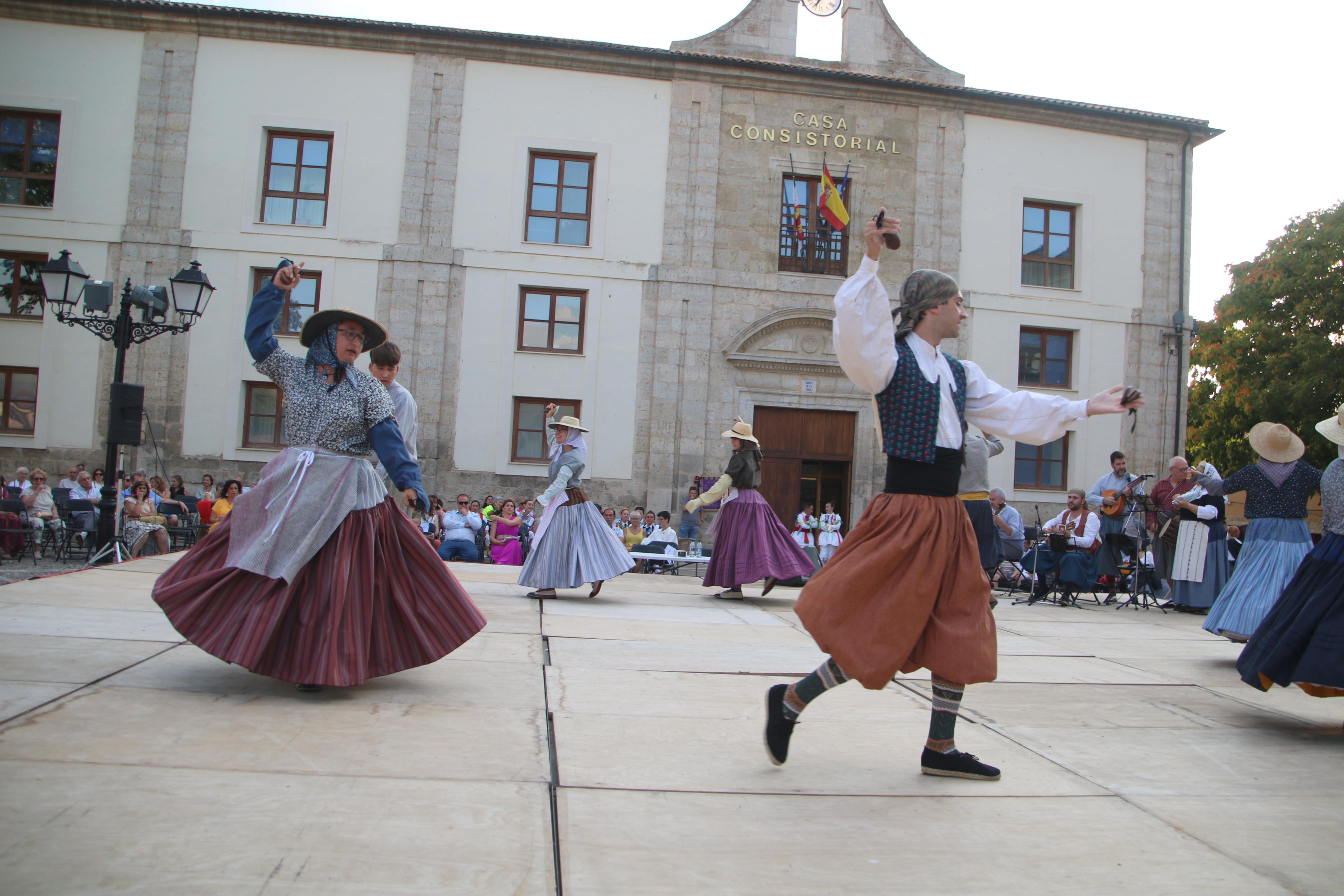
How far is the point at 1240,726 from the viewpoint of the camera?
4648 mm

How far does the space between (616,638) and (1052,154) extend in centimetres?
1937

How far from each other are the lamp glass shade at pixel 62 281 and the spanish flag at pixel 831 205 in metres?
13.4

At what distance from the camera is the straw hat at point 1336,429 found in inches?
195

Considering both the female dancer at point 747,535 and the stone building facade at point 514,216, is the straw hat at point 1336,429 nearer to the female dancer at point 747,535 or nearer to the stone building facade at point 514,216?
the female dancer at point 747,535

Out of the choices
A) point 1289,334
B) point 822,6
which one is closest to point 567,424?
point 822,6

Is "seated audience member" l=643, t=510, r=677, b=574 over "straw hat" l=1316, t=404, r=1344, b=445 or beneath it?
beneath

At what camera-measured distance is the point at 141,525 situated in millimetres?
12695

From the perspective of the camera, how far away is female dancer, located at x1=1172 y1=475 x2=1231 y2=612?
960cm

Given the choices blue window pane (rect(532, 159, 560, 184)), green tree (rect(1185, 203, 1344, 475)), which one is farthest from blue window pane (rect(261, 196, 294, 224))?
green tree (rect(1185, 203, 1344, 475))

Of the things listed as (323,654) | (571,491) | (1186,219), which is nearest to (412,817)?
(323,654)

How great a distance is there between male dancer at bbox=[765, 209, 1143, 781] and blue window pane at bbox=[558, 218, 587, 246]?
17.4 m

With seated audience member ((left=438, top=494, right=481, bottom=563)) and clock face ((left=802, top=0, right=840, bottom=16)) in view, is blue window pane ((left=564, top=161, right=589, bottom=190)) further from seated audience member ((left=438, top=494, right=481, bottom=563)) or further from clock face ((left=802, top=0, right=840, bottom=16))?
seated audience member ((left=438, top=494, right=481, bottom=563))

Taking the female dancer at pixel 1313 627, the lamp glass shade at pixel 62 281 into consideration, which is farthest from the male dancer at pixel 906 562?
the lamp glass shade at pixel 62 281

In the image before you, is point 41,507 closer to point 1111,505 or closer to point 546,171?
point 546,171
